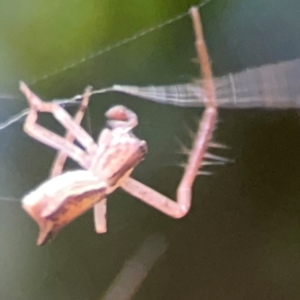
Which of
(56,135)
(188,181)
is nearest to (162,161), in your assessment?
(188,181)

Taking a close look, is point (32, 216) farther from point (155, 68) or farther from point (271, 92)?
point (271, 92)

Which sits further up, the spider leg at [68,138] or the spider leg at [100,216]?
the spider leg at [68,138]

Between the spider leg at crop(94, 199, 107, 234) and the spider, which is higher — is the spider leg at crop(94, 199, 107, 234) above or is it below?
below

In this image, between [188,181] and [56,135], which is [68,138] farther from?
[188,181]

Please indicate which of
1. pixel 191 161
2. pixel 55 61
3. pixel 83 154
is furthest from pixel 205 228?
pixel 55 61
